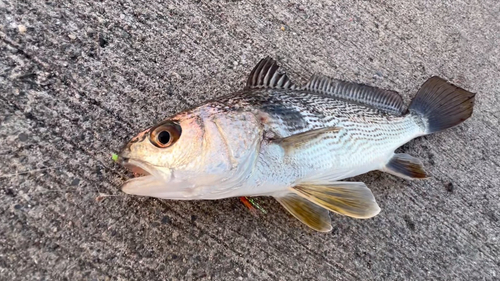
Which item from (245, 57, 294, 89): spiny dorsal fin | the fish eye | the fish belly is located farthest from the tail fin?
the fish eye

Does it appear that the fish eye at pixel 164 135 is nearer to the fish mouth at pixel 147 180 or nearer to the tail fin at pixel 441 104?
the fish mouth at pixel 147 180

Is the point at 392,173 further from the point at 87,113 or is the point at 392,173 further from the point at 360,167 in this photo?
the point at 87,113

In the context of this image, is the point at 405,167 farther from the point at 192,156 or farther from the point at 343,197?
the point at 192,156

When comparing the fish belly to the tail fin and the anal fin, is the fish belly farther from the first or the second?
the tail fin

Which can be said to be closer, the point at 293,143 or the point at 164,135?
the point at 164,135

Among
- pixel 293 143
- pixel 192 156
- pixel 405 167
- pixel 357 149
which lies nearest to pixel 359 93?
pixel 357 149

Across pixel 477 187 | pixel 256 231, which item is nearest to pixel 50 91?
pixel 256 231

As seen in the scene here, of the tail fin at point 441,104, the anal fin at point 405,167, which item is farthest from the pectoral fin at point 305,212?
the tail fin at point 441,104
